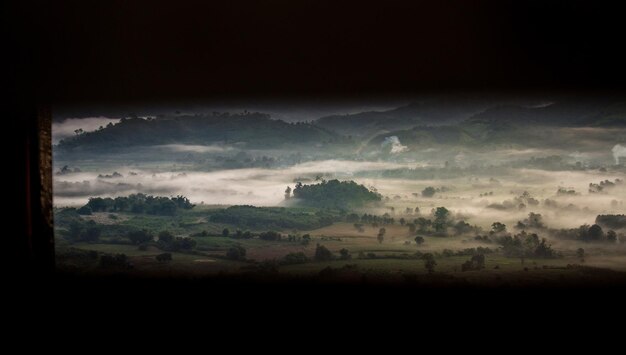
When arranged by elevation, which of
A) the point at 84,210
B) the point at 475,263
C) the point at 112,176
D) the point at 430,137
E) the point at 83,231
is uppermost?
the point at 430,137

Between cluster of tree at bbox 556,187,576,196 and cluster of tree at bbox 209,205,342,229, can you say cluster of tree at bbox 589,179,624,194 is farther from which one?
cluster of tree at bbox 209,205,342,229

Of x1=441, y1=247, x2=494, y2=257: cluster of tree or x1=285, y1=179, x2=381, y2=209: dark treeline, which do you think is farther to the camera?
x1=285, y1=179, x2=381, y2=209: dark treeline

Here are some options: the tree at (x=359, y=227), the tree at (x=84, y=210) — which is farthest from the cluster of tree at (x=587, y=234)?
the tree at (x=84, y=210)

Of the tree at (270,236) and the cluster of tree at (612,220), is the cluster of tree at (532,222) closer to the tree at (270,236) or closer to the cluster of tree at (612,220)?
the cluster of tree at (612,220)

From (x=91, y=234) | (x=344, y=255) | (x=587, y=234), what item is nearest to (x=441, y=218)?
(x=344, y=255)

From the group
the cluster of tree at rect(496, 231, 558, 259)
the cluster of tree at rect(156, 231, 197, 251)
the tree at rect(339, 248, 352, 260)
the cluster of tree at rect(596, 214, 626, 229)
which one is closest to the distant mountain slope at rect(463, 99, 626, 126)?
the cluster of tree at rect(596, 214, 626, 229)

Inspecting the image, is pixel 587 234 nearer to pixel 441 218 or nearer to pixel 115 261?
pixel 441 218

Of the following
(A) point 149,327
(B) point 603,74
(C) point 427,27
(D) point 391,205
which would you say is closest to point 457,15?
(C) point 427,27
